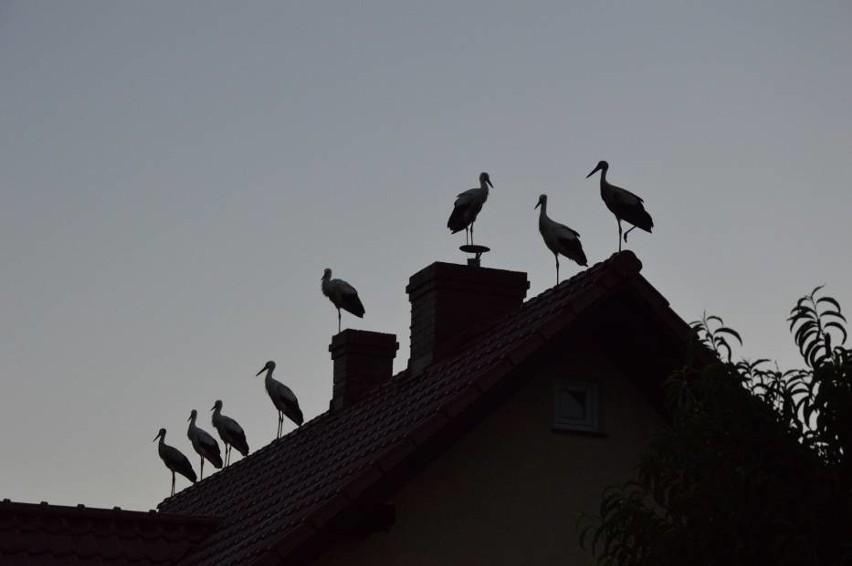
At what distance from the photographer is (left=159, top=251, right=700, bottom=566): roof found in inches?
536

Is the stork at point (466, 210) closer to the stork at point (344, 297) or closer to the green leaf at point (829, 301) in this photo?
the stork at point (344, 297)

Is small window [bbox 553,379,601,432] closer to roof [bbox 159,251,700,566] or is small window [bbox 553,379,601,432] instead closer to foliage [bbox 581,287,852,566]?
roof [bbox 159,251,700,566]

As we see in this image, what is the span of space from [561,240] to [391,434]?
4.70 metres

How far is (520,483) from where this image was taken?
1485 cm

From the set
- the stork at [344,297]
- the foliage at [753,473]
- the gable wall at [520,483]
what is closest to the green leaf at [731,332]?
the foliage at [753,473]

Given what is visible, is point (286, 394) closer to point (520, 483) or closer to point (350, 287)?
point (350, 287)

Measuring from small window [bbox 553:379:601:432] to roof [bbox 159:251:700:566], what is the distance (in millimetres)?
567

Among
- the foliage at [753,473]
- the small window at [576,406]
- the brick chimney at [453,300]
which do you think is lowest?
the foliage at [753,473]

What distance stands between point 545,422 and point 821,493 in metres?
4.85

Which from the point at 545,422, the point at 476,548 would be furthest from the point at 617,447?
the point at 476,548

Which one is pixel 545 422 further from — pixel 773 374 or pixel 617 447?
pixel 773 374

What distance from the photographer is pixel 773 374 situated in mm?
10891

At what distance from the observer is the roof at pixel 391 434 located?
44.7 ft

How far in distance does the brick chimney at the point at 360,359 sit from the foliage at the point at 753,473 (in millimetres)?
8607
